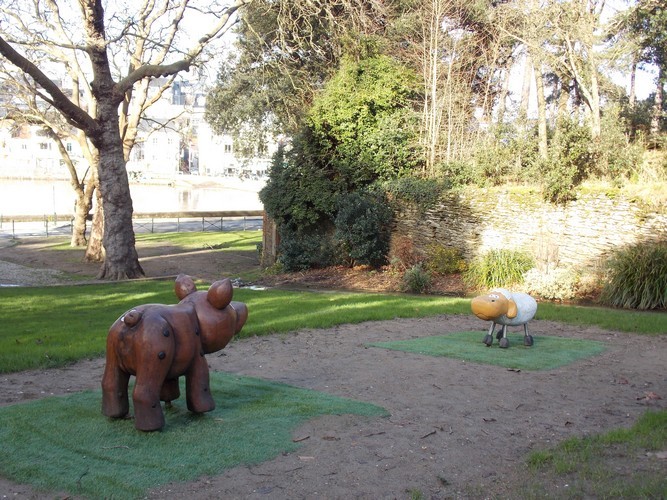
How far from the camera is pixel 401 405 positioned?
6.67 meters

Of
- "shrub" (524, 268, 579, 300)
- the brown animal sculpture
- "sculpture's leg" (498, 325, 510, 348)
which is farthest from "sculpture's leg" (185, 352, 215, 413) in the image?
"shrub" (524, 268, 579, 300)

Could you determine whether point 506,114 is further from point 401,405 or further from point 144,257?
point 401,405

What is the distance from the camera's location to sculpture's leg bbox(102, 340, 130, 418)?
567 centimetres

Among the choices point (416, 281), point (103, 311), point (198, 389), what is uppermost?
point (198, 389)

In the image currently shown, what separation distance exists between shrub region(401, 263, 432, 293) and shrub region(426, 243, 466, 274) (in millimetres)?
1147

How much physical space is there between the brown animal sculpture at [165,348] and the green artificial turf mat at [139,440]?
20cm

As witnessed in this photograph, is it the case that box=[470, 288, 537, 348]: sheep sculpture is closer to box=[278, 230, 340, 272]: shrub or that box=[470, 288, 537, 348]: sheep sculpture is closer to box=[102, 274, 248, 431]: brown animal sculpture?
box=[102, 274, 248, 431]: brown animal sculpture

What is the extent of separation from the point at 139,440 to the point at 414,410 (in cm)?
255

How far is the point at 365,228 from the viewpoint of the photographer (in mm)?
19422

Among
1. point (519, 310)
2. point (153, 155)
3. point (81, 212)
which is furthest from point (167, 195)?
point (519, 310)

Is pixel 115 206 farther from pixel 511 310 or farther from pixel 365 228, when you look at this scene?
pixel 511 310

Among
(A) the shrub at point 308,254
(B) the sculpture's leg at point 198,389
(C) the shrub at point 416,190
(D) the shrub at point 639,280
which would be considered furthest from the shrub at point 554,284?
(B) the sculpture's leg at point 198,389

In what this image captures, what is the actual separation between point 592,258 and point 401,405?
35.6ft

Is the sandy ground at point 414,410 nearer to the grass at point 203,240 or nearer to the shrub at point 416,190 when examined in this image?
the shrub at point 416,190
